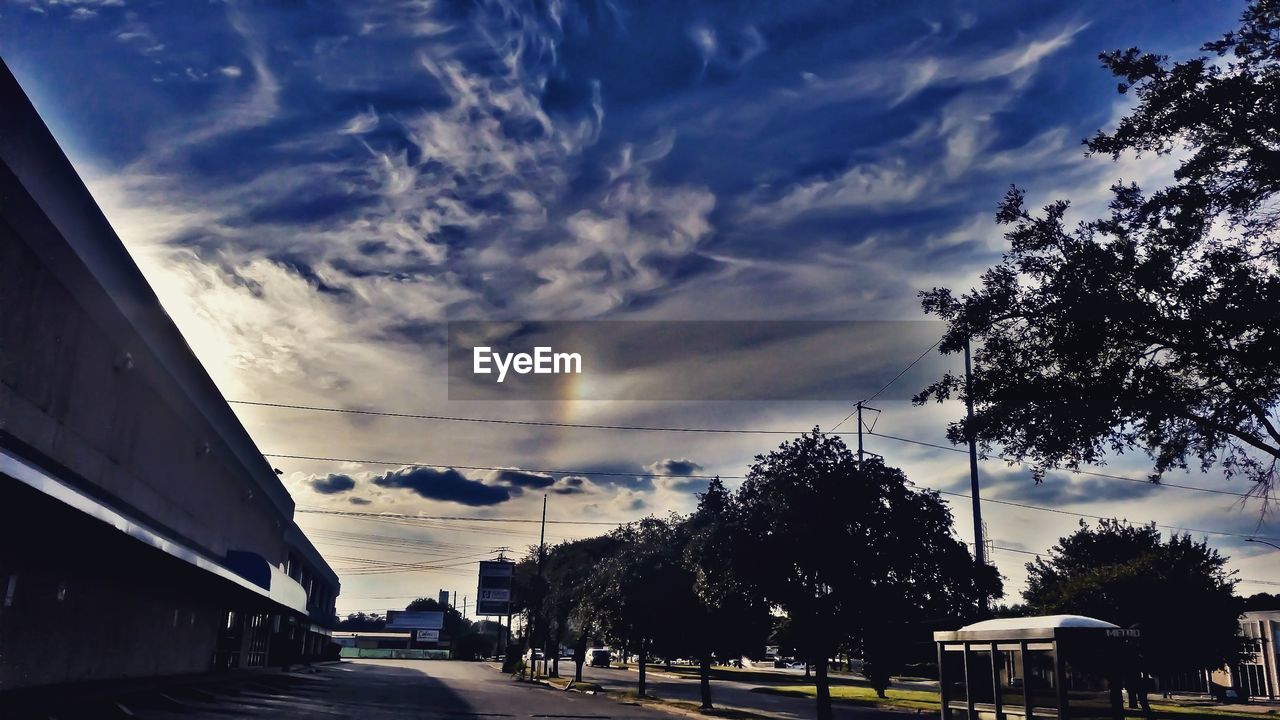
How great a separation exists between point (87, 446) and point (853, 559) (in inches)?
722

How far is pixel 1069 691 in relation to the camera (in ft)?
55.6

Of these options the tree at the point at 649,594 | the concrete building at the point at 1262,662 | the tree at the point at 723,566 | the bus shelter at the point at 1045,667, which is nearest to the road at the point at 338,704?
the tree at the point at 649,594

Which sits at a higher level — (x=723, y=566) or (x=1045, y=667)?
(x=723, y=566)

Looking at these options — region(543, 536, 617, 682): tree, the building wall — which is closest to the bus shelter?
the building wall

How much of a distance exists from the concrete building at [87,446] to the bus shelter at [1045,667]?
54.2 feet

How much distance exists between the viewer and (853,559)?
22.0 meters

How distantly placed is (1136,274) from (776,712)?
801 inches

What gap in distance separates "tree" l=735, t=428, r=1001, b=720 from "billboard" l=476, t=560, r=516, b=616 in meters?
66.2

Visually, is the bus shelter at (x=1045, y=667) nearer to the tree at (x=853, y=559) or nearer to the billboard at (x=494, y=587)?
the tree at (x=853, y=559)

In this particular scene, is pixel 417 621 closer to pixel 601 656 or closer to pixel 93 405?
pixel 601 656

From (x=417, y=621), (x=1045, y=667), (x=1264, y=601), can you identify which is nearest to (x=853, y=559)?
(x=1045, y=667)

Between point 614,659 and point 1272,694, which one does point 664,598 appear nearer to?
point 1272,694

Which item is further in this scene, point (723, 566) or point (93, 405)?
point (723, 566)

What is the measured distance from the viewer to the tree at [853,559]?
22.0 metres
